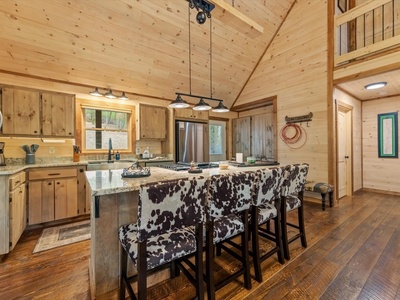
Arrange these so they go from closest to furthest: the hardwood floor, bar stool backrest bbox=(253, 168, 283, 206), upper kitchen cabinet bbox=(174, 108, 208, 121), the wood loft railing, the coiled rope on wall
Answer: the hardwood floor < bar stool backrest bbox=(253, 168, 283, 206) < the wood loft railing < the coiled rope on wall < upper kitchen cabinet bbox=(174, 108, 208, 121)

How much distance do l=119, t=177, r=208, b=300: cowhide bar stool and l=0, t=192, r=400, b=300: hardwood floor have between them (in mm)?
587

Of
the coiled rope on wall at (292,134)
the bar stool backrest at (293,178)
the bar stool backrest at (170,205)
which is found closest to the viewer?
the bar stool backrest at (170,205)

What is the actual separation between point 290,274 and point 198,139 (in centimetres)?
362

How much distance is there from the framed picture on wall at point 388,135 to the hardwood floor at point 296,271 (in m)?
2.68

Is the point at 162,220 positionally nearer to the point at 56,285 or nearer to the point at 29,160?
the point at 56,285

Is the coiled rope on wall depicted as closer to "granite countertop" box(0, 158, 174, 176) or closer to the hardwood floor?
the hardwood floor

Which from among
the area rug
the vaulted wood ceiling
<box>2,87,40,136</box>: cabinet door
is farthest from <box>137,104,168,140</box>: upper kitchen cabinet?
the area rug

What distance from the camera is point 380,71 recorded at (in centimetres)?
323

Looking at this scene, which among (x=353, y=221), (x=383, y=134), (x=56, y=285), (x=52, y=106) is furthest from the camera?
(x=383, y=134)

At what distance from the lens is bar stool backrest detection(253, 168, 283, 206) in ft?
5.72

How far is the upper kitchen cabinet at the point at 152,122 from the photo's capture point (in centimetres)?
431

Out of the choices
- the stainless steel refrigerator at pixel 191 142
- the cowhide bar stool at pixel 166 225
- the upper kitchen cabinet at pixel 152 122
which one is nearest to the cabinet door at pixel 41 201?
the upper kitchen cabinet at pixel 152 122

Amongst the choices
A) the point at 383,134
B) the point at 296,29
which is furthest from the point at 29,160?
→ the point at 383,134

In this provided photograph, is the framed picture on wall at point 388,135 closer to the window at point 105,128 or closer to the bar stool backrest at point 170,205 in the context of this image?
the bar stool backrest at point 170,205
